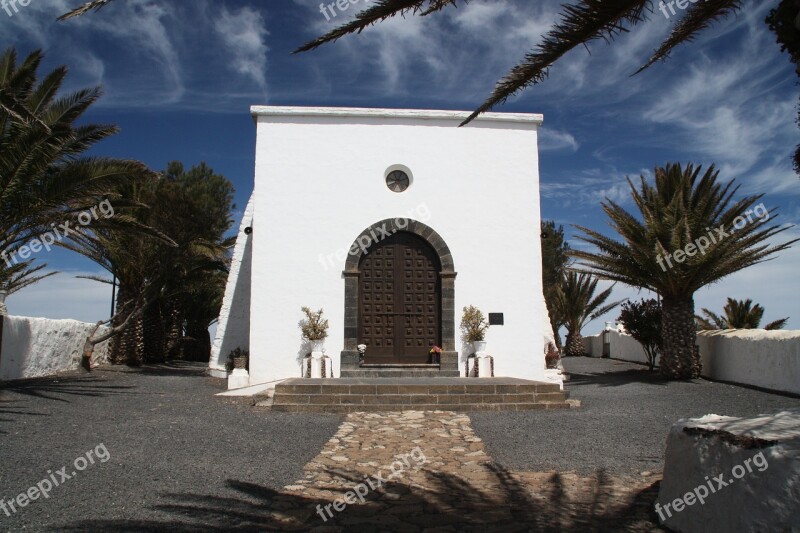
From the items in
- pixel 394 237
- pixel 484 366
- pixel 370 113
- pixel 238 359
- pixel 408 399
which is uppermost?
pixel 370 113

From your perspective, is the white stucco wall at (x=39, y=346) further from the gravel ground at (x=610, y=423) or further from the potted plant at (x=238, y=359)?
the gravel ground at (x=610, y=423)

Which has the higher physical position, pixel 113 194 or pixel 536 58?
pixel 113 194

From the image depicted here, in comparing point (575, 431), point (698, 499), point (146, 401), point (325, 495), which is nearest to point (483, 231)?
point (575, 431)

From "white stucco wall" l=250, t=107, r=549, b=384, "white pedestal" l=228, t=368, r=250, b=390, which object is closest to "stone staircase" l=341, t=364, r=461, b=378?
"white stucco wall" l=250, t=107, r=549, b=384

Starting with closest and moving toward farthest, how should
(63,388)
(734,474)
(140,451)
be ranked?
(734,474)
(140,451)
(63,388)

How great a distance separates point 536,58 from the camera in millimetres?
3721

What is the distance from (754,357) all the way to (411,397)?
6.85 meters

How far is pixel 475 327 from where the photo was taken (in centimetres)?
1199

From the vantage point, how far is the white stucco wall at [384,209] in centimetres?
1207

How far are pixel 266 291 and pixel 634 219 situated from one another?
7996mm

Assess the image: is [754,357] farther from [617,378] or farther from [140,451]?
[140,451]

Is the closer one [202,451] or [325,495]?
[325,495]

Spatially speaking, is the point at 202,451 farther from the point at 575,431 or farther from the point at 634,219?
the point at 634,219

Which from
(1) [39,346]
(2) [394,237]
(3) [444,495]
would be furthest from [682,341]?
(1) [39,346]
